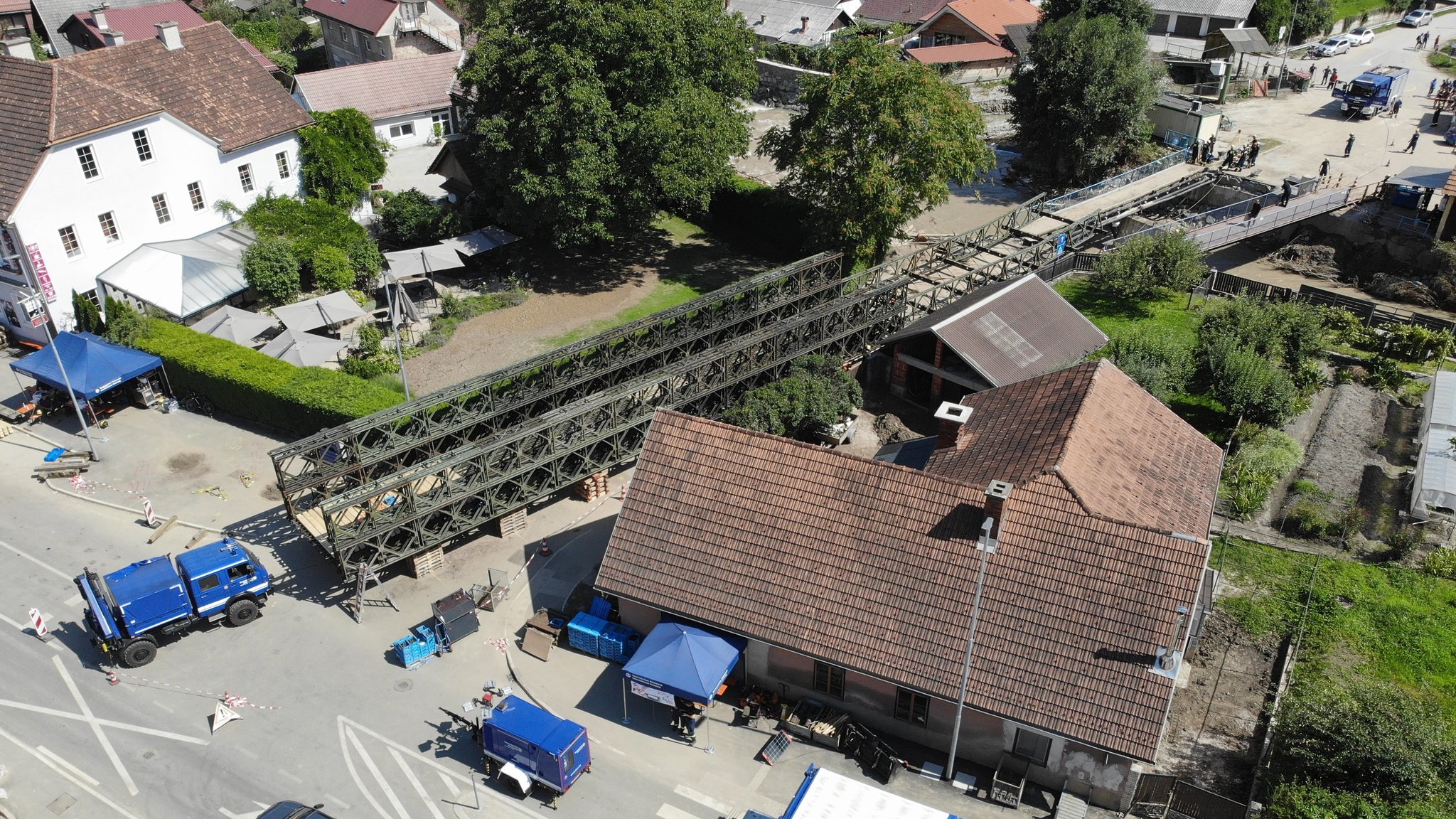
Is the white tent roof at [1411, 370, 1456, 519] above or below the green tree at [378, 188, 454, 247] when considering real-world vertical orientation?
below

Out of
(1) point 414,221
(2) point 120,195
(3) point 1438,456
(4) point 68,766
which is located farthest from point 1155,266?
(2) point 120,195

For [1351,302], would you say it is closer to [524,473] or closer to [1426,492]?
[1426,492]

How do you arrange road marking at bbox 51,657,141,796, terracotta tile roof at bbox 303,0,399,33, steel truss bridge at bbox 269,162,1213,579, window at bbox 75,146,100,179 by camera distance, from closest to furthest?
1. road marking at bbox 51,657,141,796
2. steel truss bridge at bbox 269,162,1213,579
3. window at bbox 75,146,100,179
4. terracotta tile roof at bbox 303,0,399,33

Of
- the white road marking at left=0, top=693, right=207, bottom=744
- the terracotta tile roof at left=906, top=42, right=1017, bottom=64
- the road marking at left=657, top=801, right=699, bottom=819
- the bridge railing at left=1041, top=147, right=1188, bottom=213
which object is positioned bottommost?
the road marking at left=657, top=801, right=699, bottom=819

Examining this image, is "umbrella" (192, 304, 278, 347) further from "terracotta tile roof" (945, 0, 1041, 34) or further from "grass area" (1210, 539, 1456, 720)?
"terracotta tile roof" (945, 0, 1041, 34)

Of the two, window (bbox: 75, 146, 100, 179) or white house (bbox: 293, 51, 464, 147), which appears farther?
white house (bbox: 293, 51, 464, 147)

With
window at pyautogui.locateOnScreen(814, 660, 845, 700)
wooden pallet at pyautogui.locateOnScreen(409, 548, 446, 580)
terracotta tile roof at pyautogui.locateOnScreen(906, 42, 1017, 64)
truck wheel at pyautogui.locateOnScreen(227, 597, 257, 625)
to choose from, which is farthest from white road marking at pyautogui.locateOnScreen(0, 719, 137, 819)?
terracotta tile roof at pyautogui.locateOnScreen(906, 42, 1017, 64)

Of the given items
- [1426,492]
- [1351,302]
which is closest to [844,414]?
[1426,492]

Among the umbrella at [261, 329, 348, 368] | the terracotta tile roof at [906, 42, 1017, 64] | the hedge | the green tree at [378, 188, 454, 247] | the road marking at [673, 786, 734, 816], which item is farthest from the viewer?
the terracotta tile roof at [906, 42, 1017, 64]
